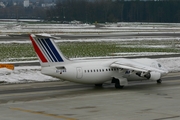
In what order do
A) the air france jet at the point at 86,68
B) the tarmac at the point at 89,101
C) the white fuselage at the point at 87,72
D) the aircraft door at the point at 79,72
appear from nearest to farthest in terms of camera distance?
the tarmac at the point at 89,101, the white fuselage at the point at 87,72, the air france jet at the point at 86,68, the aircraft door at the point at 79,72

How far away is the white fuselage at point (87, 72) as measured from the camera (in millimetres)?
36312

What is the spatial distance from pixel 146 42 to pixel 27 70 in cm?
4029

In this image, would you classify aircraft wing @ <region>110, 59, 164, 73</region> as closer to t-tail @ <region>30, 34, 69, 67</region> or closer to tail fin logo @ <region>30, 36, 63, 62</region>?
t-tail @ <region>30, 34, 69, 67</region>

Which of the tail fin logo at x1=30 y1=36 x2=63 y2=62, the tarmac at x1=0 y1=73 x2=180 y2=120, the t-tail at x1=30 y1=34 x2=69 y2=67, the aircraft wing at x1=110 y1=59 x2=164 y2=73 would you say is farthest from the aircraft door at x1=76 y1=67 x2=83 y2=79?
the aircraft wing at x1=110 y1=59 x2=164 y2=73

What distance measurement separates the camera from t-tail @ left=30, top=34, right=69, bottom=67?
36469mm

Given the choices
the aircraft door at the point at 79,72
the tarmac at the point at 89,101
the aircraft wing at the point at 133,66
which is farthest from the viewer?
the aircraft wing at the point at 133,66

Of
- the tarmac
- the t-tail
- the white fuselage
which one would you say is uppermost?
the t-tail

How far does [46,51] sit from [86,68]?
3.24 meters

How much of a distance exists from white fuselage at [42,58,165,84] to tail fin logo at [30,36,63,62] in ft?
2.06

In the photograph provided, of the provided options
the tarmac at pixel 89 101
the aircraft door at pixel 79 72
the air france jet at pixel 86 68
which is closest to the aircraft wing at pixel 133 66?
the air france jet at pixel 86 68

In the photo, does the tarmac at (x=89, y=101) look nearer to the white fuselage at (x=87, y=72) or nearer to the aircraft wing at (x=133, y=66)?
the white fuselage at (x=87, y=72)

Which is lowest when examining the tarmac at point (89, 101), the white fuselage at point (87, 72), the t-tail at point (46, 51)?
the tarmac at point (89, 101)

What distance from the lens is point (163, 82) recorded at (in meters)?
42.9

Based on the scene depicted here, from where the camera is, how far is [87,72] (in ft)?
123
